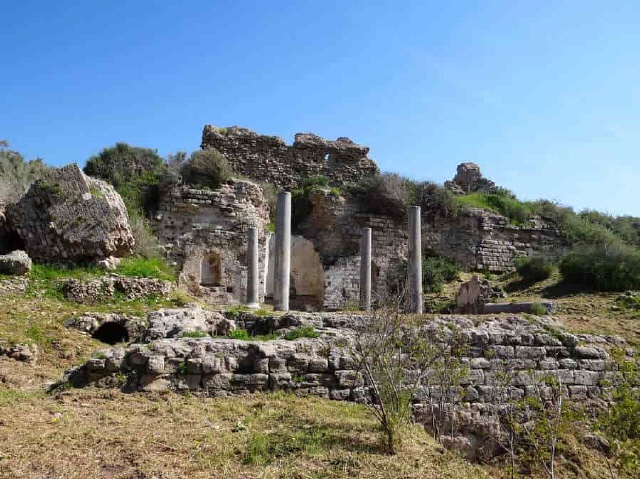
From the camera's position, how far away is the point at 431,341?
321 inches

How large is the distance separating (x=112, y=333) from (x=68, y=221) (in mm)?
4234

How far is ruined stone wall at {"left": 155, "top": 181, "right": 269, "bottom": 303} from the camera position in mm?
18938

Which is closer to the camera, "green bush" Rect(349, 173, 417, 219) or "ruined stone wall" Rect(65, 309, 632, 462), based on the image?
"ruined stone wall" Rect(65, 309, 632, 462)

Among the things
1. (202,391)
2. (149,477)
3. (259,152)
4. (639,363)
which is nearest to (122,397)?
(202,391)

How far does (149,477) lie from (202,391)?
7.68 ft

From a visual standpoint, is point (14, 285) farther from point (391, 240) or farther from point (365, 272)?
point (391, 240)

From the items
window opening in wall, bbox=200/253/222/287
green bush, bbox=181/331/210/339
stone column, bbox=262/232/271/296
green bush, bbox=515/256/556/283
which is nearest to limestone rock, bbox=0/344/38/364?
green bush, bbox=181/331/210/339

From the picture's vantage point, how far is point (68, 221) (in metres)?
14.9

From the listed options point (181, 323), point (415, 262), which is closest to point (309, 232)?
point (415, 262)

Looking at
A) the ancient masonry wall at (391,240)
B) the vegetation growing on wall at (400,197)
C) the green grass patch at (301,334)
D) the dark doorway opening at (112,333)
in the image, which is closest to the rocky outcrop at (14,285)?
the dark doorway opening at (112,333)

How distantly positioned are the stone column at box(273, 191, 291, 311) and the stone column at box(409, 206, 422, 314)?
3.71 meters

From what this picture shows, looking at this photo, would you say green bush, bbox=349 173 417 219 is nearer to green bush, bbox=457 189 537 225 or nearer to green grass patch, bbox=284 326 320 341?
green bush, bbox=457 189 537 225

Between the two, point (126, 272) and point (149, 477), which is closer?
point (149, 477)

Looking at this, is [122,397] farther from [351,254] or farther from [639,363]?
[351,254]
